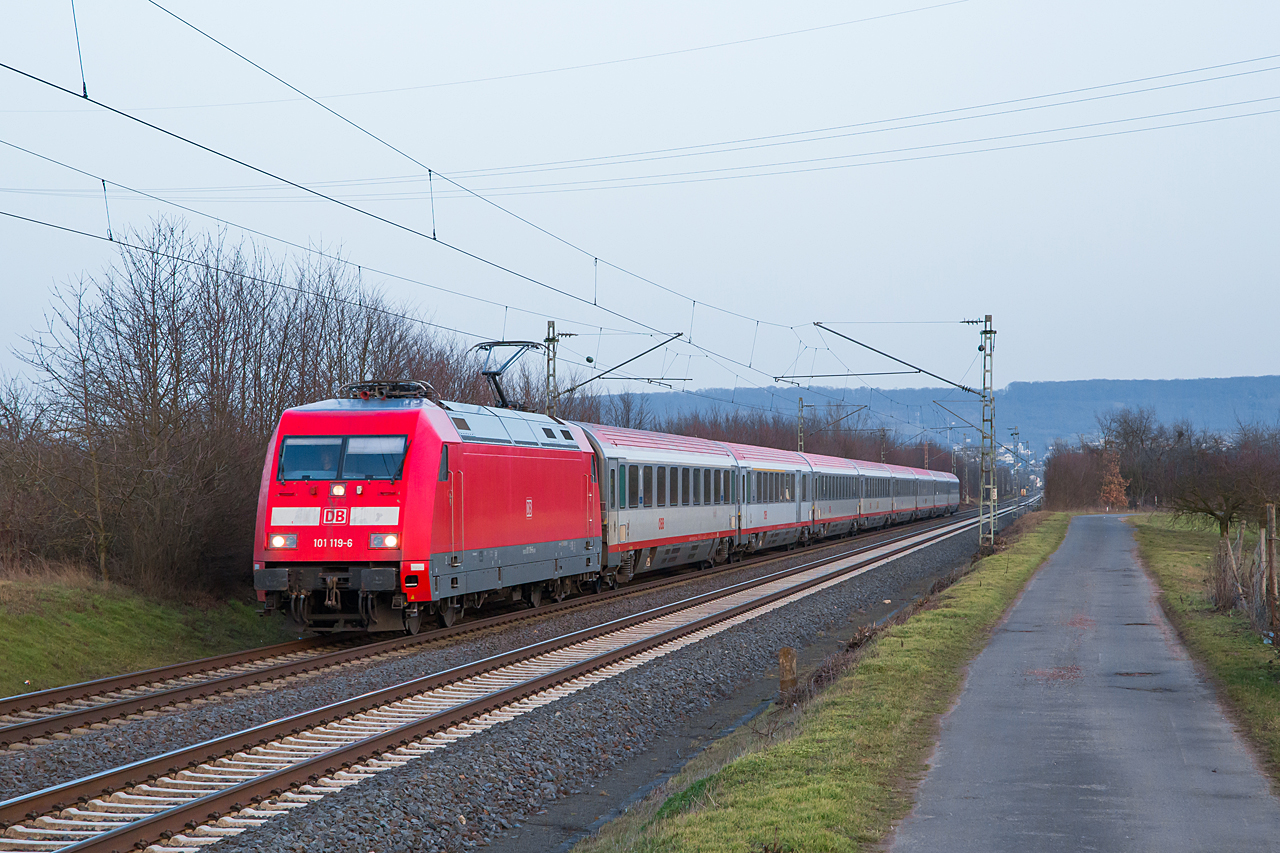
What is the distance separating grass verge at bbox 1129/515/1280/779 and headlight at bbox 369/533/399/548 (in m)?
10.4

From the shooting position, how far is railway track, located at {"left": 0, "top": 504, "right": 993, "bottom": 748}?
11125 mm

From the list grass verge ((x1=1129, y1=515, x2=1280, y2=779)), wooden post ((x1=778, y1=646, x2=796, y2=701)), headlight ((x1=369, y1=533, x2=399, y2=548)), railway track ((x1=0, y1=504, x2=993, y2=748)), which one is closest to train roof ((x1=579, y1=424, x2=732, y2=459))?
railway track ((x1=0, y1=504, x2=993, y2=748))

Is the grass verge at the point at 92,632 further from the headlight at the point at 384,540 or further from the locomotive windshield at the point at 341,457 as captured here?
the headlight at the point at 384,540

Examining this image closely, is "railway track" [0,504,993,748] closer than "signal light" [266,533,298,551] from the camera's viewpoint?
Yes

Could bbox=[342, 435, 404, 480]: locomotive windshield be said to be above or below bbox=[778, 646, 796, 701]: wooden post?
above

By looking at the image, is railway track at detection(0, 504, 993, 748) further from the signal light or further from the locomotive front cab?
the signal light

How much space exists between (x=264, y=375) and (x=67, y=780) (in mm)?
16613

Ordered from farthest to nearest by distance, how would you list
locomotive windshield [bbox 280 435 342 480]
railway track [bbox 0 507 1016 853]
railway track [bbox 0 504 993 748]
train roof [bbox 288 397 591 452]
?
train roof [bbox 288 397 591 452] < locomotive windshield [bbox 280 435 342 480] < railway track [bbox 0 504 993 748] < railway track [bbox 0 507 1016 853]

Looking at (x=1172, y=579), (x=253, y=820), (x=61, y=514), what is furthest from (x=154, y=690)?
(x=1172, y=579)

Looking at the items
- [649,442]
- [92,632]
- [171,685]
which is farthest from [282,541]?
[649,442]

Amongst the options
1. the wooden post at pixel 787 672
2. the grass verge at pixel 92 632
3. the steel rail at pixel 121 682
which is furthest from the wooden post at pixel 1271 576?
the grass verge at pixel 92 632

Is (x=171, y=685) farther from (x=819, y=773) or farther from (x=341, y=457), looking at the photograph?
(x=819, y=773)

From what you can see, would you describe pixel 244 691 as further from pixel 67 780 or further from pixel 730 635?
pixel 730 635

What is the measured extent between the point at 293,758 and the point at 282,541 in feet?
22.0
